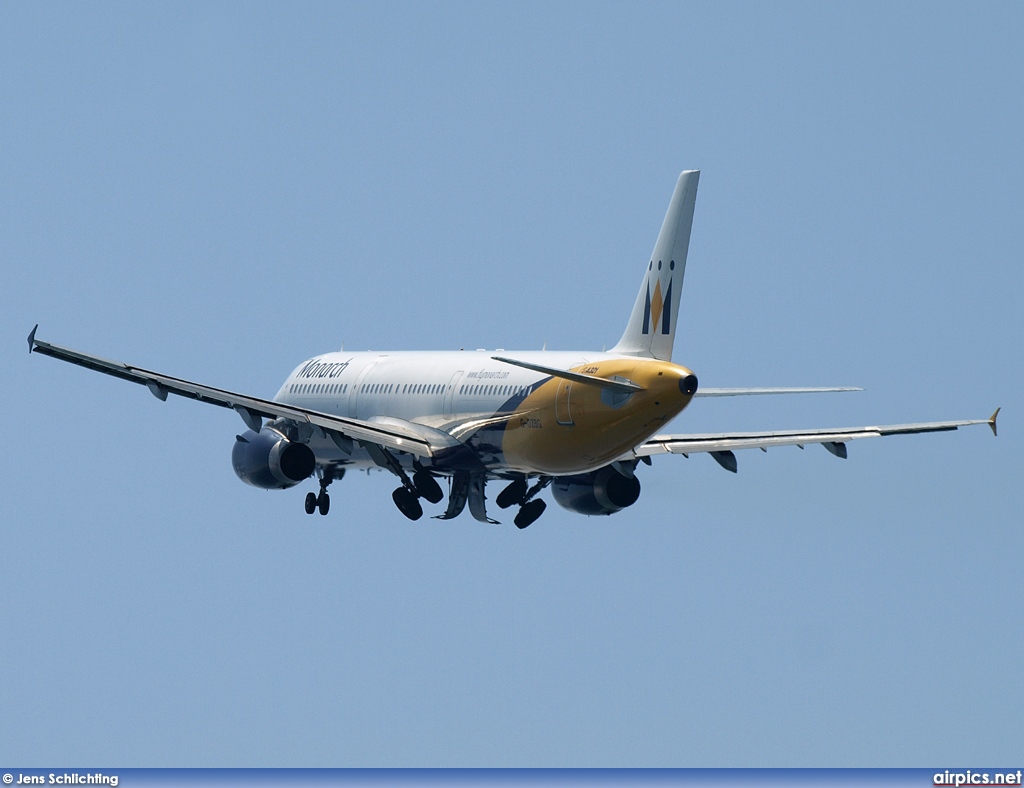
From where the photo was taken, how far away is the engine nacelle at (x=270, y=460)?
6331cm

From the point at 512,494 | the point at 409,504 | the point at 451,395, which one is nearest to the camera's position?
the point at 451,395

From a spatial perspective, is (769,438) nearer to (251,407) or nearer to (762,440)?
(762,440)

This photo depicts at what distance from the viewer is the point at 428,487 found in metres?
63.8

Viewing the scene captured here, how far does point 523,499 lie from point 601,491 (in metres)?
2.35

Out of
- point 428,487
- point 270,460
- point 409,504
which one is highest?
point 270,460

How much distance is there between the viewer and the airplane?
187 feet

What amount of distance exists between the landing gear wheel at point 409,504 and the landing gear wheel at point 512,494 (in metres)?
2.43

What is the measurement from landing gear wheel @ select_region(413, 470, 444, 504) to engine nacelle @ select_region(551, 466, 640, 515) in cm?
444

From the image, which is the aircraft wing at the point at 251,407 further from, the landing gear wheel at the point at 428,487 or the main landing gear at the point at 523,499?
the main landing gear at the point at 523,499

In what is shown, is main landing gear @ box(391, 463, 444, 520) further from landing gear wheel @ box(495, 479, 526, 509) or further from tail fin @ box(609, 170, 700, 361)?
tail fin @ box(609, 170, 700, 361)
